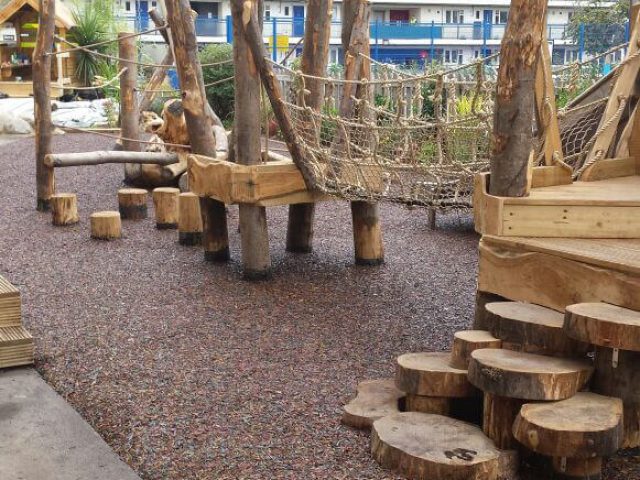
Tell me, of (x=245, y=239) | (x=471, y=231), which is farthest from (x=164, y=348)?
(x=471, y=231)

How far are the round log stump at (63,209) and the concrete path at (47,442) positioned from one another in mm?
3802

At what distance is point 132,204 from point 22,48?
12.0 metres

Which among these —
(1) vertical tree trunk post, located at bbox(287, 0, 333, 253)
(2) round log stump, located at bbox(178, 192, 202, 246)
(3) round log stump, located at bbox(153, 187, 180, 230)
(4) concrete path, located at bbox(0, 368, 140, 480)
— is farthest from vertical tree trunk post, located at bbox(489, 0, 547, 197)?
(3) round log stump, located at bbox(153, 187, 180, 230)

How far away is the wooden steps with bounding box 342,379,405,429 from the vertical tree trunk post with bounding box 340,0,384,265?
250 centimetres

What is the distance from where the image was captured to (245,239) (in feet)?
18.2

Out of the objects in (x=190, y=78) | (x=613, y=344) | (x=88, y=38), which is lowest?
(x=613, y=344)

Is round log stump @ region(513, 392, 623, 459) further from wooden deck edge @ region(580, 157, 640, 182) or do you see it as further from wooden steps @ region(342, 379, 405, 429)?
wooden deck edge @ region(580, 157, 640, 182)

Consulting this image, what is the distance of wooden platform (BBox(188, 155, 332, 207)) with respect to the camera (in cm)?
537

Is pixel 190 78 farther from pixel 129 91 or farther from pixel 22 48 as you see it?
pixel 22 48

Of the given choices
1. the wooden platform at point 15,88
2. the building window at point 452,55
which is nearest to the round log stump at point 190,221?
the wooden platform at point 15,88

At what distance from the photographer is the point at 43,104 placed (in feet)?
26.5

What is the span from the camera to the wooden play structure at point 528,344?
2650mm

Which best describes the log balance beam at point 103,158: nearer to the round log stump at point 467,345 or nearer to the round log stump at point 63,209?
the round log stump at point 63,209

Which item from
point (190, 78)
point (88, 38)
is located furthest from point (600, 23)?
point (190, 78)
